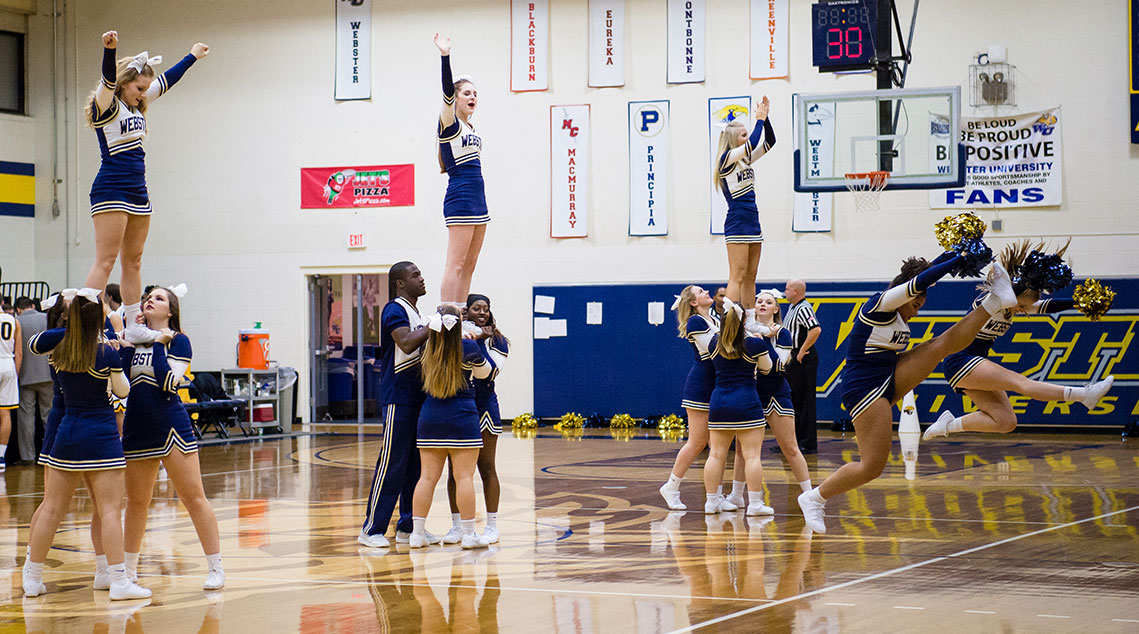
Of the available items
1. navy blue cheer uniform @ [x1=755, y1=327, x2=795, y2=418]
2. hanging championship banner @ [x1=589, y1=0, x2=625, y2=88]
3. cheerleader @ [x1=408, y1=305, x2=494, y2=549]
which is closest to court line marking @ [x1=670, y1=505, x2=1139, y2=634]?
navy blue cheer uniform @ [x1=755, y1=327, x2=795, y2=418]

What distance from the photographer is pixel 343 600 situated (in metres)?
6.22

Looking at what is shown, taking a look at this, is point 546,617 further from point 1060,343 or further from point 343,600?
point 1060,343

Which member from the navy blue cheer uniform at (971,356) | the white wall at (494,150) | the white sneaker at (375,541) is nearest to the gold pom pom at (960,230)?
the navy blue cheer uniform at (971,356)

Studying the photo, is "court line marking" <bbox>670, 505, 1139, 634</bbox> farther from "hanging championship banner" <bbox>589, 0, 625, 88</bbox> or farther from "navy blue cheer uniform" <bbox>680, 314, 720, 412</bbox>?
"hanging championship banner" <bbox>589, 0, 625, 88</bbox>

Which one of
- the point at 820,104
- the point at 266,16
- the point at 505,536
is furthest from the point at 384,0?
the point at 505,536

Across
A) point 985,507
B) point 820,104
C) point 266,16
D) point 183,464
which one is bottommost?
point 985,507

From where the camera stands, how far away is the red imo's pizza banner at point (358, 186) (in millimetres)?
19781

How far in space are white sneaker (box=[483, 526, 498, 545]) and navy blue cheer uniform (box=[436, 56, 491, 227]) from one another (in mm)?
2141

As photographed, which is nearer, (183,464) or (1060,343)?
(183,464)

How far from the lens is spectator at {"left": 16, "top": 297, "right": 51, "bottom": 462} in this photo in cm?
1359

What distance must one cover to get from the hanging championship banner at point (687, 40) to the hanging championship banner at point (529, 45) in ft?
6.48

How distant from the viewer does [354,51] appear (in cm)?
2009

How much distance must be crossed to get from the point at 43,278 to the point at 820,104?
48.6 feet

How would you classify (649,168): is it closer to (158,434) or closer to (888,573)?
(888,573)
